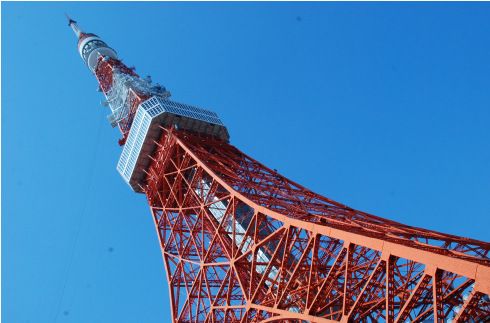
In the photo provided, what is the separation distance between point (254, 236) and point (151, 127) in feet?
55.3

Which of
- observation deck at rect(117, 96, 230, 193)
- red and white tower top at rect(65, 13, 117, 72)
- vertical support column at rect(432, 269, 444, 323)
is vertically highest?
red and white tower top at rect(65, 13, 117, 72)

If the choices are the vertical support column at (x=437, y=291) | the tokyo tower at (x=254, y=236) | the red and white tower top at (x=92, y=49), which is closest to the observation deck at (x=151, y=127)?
the tokyo tower at (x=254, y=236)

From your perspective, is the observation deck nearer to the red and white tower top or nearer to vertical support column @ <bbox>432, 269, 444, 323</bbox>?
the red and white tower top

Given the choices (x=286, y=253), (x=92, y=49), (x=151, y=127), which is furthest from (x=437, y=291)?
(x=92, y=49)

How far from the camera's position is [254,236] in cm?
2162

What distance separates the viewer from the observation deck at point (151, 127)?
118 ft

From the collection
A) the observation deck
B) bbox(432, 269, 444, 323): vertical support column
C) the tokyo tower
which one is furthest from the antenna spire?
bbox(432, 269, 444, 323): vertical support column

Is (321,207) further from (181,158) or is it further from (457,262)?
(457,262)

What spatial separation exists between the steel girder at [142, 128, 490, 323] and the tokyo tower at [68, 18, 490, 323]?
6 centimetres

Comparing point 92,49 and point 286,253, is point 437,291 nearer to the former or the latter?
point 286,253

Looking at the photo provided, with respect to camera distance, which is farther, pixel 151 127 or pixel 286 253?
pixel 151 127

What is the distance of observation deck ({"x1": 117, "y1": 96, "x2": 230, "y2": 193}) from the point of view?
118 ft

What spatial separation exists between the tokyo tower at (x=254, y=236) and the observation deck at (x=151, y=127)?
8cm

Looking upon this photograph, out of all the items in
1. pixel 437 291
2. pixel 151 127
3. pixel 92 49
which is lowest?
pixel 437 291
